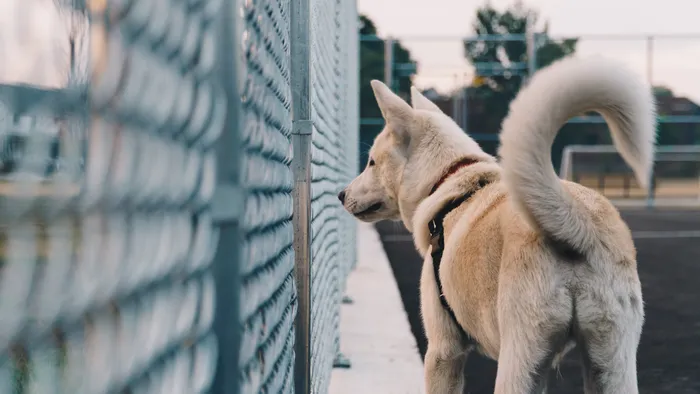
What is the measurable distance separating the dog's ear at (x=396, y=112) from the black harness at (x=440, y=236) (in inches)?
20.2

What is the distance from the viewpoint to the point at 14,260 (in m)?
0.48

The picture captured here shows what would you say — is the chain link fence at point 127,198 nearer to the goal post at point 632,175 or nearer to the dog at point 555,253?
the dog at point 555,253

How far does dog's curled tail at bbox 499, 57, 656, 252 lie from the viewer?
6.89ft

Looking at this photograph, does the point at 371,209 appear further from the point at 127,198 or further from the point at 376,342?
the point at 127,198

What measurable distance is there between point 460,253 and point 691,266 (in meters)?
6.76

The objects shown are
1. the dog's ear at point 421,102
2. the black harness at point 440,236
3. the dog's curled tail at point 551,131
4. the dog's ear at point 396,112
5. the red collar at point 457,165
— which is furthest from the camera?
the dog's ear at point 421,102

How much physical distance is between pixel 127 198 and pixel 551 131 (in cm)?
168

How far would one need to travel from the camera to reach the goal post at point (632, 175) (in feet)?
59.9

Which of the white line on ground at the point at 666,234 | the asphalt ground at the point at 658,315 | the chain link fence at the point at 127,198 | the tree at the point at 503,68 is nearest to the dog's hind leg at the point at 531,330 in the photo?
the chain link fence at the point at 127,198

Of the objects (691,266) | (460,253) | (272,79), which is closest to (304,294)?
(460,253)

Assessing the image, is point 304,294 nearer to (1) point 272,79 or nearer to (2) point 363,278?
(1) point 272,79

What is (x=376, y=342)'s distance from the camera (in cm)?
459

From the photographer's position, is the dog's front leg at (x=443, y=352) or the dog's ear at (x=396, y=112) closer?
the dog's front leg at (x=443, y=352)

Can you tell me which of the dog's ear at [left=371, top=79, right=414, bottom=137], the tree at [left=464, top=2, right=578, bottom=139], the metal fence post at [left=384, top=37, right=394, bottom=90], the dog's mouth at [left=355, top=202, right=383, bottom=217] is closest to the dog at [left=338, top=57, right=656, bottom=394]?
the dog's ear at [left=371, top=79, right=414, bottom=137]
